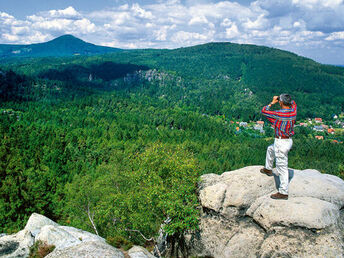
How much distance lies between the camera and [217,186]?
20.6 meters

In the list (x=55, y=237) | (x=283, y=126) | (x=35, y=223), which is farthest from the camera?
(x=35, y=223)

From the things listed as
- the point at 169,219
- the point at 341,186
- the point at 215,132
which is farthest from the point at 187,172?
the point at 215,132

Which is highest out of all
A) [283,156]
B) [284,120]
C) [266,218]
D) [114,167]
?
[284,120]

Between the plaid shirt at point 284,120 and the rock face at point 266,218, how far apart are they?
4811 mm

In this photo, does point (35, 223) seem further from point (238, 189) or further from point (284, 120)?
point (284, 120)

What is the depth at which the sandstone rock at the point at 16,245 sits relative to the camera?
17.6 m

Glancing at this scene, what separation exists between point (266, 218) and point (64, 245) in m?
13.4

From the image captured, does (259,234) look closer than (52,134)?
Yes

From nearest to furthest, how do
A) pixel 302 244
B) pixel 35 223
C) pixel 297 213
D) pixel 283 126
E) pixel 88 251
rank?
pixel 302 244
pixel 88 251
pixel 283 126
pixel 297 213
pixel 35 223

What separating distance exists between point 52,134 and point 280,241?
10517cm

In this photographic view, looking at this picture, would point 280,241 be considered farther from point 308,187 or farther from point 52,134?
point 52,134

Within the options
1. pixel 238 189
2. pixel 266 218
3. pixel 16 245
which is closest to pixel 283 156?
pixel 266 218

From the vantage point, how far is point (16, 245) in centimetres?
1814

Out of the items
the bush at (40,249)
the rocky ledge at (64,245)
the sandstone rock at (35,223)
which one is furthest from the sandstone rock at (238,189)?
the sandstone rock at (35,223)
